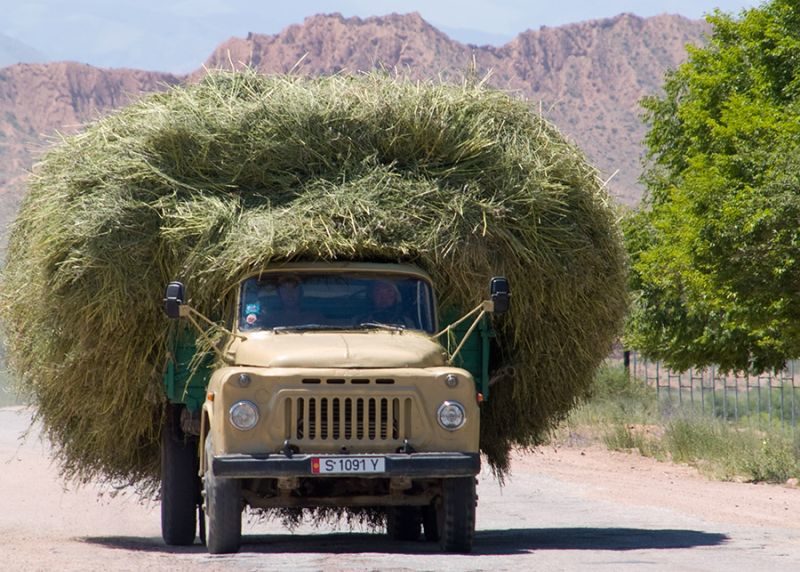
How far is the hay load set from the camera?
11242 millimetres

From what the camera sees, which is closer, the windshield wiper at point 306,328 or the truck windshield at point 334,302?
the windshield wiper at point 306,328

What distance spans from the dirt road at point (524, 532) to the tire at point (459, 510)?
209mm

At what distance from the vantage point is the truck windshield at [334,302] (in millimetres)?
10914

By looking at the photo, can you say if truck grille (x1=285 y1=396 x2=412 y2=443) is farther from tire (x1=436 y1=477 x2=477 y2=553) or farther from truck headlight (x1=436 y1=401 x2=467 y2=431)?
tire (x1=436 y1=477 x2=477 y2=553)

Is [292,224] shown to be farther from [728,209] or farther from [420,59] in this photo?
[420,59]

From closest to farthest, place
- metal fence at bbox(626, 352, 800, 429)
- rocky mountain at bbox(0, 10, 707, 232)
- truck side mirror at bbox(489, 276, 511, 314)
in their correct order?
truck side mirror at bbox(489, 276, 511, 314)
metal fence at bbox(626, 352, 800, 429)
rocky mountain at bbox(0, 10, 707, 232)

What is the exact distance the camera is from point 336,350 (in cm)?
1015

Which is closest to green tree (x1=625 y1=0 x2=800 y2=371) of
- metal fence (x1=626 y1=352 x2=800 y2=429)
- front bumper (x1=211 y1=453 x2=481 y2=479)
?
metal fence (x1=626 y1=352 x2=800 y2=429)

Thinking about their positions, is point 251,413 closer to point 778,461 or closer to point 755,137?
point 778,461

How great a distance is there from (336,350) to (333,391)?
14.3 inches

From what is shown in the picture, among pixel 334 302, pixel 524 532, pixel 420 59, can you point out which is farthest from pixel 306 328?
pixel 420 59

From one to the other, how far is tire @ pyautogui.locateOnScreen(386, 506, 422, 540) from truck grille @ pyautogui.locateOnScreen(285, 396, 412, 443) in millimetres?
2999

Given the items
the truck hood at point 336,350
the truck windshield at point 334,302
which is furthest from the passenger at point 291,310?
the truck hood at point 336,350

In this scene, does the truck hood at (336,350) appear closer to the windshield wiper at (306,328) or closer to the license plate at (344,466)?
the windshield wiper at (306,328)
